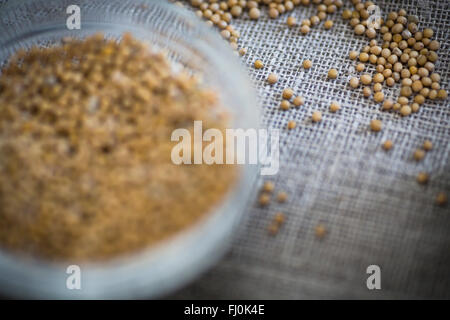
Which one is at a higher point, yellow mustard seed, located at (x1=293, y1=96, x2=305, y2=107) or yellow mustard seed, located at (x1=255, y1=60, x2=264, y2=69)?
yellow mustard seed, located at (x1=255, y1=60, x2=264, y2=69)

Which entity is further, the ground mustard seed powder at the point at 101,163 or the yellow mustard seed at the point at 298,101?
the yellow mustard seed at the point at 298,101

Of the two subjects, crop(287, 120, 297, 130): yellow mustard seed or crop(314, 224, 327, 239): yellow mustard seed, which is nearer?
crop(314, 224, 327, 239): yellow mustard seed

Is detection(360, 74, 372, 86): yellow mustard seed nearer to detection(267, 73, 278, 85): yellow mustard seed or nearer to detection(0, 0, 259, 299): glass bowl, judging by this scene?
detection(267, 73, 278, 85): yellow mustard seed

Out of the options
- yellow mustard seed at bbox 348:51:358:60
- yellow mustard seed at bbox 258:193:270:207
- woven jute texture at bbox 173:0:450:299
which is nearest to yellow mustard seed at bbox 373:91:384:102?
woven jute texture at bbox 173:0:450:299

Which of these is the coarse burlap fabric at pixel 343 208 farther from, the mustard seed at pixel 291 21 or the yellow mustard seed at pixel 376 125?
→ the mustard seed at pixel 291 21

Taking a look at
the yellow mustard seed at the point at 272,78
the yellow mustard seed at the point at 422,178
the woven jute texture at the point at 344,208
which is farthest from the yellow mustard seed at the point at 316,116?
the yellow mustard seed at the point at 422,178

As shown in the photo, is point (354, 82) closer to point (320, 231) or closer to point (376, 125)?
point (376, 125)
